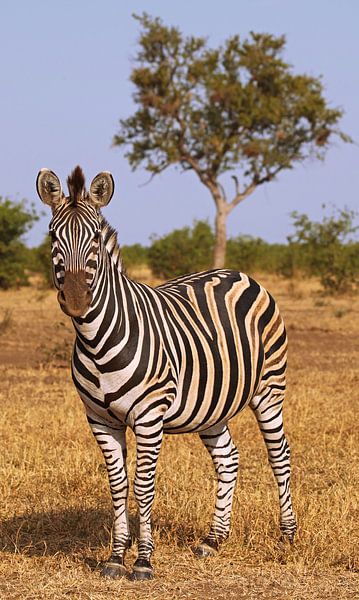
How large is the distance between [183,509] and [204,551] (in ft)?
2.29

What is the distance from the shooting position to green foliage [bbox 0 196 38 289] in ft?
108

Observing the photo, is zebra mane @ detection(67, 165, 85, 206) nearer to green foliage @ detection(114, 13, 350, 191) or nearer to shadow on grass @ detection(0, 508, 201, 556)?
shadow on grass @ detection(0, 508, 201, 556)

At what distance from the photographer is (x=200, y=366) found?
17.6 ft

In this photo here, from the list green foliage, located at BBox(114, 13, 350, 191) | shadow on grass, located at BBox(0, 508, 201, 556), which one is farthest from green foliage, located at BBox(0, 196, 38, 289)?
shadow on grass, located at BBox(0, 508, 201, 556)

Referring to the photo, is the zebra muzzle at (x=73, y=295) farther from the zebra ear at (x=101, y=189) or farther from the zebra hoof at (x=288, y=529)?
the zebra hoof at (x=288, y=529)

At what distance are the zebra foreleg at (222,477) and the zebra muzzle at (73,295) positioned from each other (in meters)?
1.69

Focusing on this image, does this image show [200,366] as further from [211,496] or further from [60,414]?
[60,414]

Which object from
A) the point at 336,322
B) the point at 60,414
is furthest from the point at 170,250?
the point at 60,414

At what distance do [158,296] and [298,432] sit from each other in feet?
12.8

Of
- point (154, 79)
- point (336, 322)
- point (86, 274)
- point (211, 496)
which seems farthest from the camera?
point (154, 79)

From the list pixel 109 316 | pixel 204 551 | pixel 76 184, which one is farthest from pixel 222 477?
pixel 76 184

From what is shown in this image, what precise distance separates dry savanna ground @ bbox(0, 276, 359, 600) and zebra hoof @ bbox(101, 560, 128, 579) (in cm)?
6

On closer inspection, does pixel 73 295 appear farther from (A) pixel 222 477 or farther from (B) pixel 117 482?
(A) pixel 222 477

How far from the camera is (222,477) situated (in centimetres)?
591
